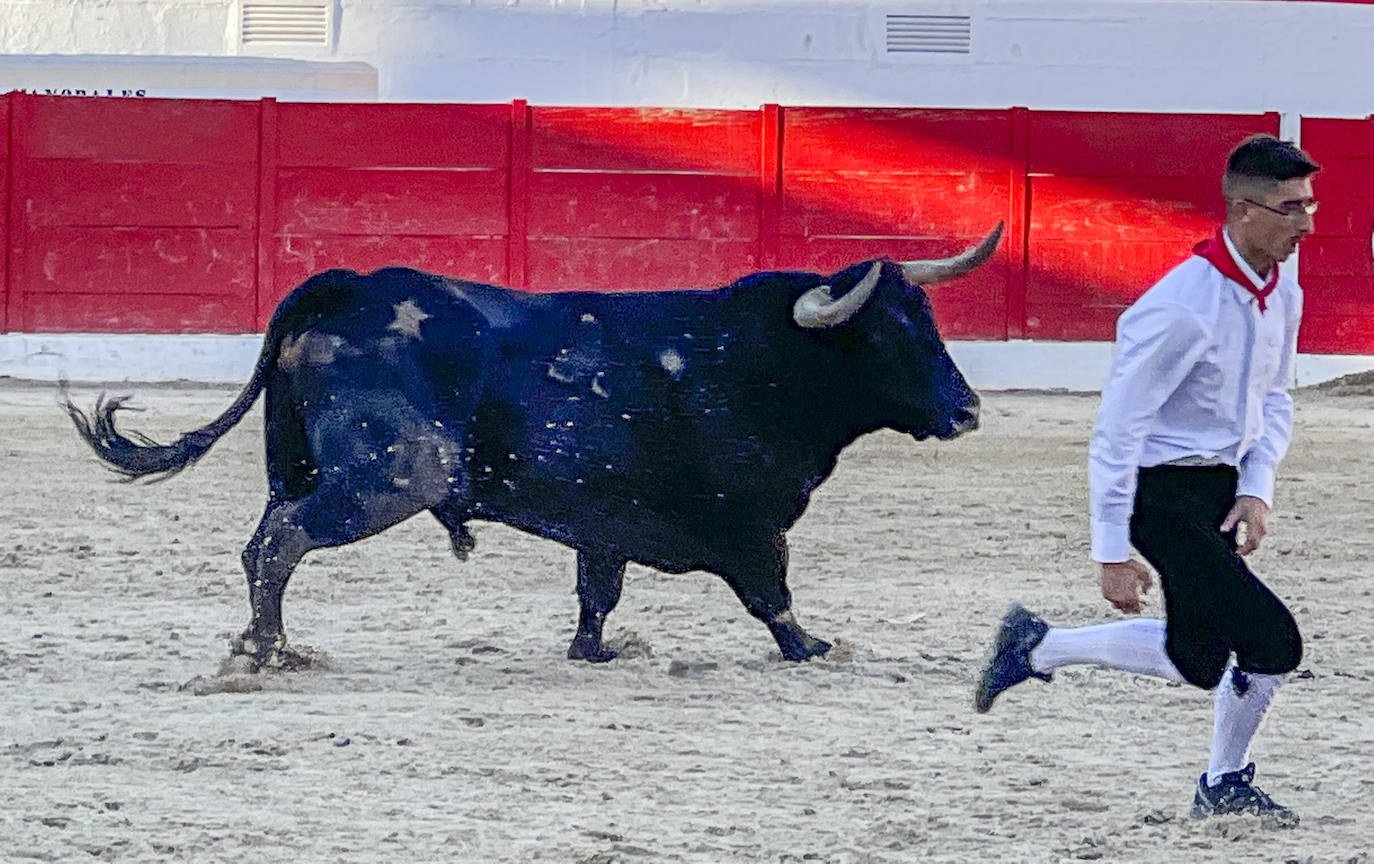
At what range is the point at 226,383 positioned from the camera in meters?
11.6

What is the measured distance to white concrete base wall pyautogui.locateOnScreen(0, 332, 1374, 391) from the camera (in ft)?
38.5

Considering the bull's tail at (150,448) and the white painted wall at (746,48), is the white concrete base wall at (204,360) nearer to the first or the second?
the white painted wall at (746,48)

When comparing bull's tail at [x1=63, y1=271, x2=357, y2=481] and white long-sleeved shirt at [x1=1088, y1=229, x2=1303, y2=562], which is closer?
white long-sleeved shirt at [x1=1088, y1=229, x2=1303, y2=562]

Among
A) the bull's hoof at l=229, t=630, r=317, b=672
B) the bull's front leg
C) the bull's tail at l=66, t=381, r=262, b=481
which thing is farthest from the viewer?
the bull's tail at l=66, t=381, r=262, b=481

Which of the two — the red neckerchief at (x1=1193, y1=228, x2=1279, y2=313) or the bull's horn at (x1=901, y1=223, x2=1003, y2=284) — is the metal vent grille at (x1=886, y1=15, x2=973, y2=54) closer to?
the bull's horn at (x1=901, y1=223, x2=1003, y2=284)

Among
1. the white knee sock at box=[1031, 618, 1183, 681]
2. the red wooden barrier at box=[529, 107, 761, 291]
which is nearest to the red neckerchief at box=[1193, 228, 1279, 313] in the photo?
the white knee sock at box=[1031, 618, 1183, 681]

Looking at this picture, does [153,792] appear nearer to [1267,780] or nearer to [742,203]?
[1267,780]

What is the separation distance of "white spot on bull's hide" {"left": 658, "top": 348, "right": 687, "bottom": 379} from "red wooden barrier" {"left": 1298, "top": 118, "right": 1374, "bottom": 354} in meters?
8.27

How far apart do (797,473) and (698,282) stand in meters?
7.48

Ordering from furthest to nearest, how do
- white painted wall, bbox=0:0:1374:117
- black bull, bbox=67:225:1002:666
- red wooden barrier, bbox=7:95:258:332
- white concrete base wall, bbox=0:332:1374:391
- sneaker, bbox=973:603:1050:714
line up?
1. white painted wall, bbox=0:0:1374:117
2. red wooden barrier, bbox=7:95:258:332
3. white concrete base wall, bbox=0:332:1374:391
4. black bull, bbox=67:225:1002:666
5. sneaker, bbox=973:603:1050:714

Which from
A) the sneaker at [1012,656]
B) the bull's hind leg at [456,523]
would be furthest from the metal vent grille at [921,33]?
the sneaker at [1012,656]

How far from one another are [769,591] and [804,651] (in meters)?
0.14

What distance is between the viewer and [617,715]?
13.4ft

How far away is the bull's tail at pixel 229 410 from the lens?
4.56m
